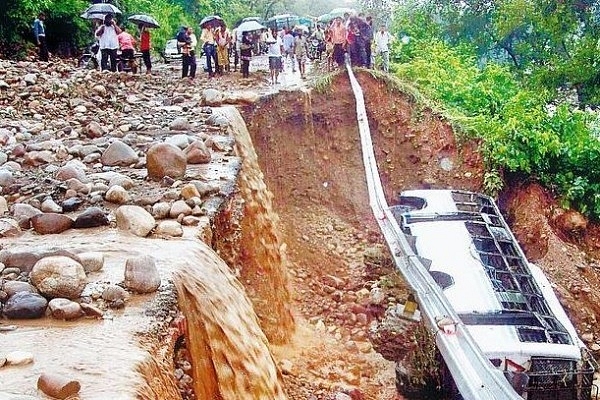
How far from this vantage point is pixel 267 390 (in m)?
4.86

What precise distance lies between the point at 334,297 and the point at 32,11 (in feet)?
34.1

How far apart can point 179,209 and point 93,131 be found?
11.3ft

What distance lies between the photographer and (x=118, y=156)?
7203 mm

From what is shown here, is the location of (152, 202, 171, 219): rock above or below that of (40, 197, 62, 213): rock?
below

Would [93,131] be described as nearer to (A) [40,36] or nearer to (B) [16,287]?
(B) [16,287]

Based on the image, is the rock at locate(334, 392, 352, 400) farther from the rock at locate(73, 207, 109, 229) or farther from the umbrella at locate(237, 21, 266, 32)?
the umbrella at locate(237, 21, 266, 32)

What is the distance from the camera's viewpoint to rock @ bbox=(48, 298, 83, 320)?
384cm

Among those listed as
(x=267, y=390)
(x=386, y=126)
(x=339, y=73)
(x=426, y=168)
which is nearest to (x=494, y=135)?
(x=426, y=168)

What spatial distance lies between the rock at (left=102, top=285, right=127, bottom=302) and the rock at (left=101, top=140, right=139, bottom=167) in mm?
3336

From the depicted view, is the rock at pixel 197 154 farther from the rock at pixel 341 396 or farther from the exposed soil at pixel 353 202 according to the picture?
the rock at pixel 341 396

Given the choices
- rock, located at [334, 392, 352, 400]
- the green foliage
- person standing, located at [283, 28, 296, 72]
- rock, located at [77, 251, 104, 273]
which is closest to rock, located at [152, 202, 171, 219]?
rock, located at [77, 251, 104, 273]

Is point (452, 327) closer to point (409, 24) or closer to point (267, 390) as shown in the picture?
point (267, 390)

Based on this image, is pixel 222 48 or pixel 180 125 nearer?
pixel 180 125

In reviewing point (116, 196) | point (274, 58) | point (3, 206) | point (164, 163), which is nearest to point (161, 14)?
point (274, 58)
